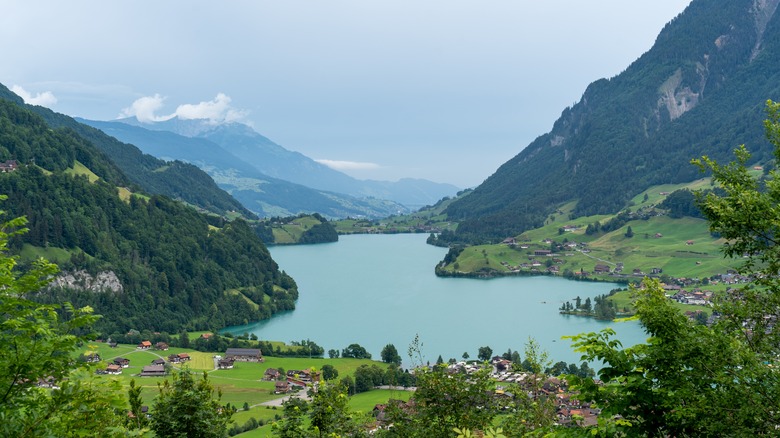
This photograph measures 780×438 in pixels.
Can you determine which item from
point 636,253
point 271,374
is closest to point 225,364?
point 271,374

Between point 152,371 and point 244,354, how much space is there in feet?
41.5

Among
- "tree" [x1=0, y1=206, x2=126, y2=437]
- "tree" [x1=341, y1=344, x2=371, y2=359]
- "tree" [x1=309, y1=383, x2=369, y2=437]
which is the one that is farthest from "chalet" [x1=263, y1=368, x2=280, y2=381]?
"tree" [x1=0, y1=206, x2=126, y2=437]

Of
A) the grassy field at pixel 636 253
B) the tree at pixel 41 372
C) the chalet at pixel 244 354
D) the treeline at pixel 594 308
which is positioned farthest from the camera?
the grassy field at pixel 636 253

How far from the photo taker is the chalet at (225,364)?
75.6 metres

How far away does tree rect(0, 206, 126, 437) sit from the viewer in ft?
23.7

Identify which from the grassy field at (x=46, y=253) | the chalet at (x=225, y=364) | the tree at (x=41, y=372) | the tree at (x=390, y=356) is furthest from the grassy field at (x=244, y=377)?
the tree at (x=41, y=372)

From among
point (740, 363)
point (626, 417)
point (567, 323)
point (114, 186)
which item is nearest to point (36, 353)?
point (626, 417)

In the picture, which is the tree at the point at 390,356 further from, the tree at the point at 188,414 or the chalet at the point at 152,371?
the tree at the point at 188,414

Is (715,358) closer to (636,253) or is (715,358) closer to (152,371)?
(152,371)

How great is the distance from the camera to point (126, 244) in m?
128

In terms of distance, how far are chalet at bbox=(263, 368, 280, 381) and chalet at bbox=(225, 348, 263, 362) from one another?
23.9ft

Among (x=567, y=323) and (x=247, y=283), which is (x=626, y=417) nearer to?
(x=567, y=323)

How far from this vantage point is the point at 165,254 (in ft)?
436

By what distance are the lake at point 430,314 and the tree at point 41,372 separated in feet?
224
